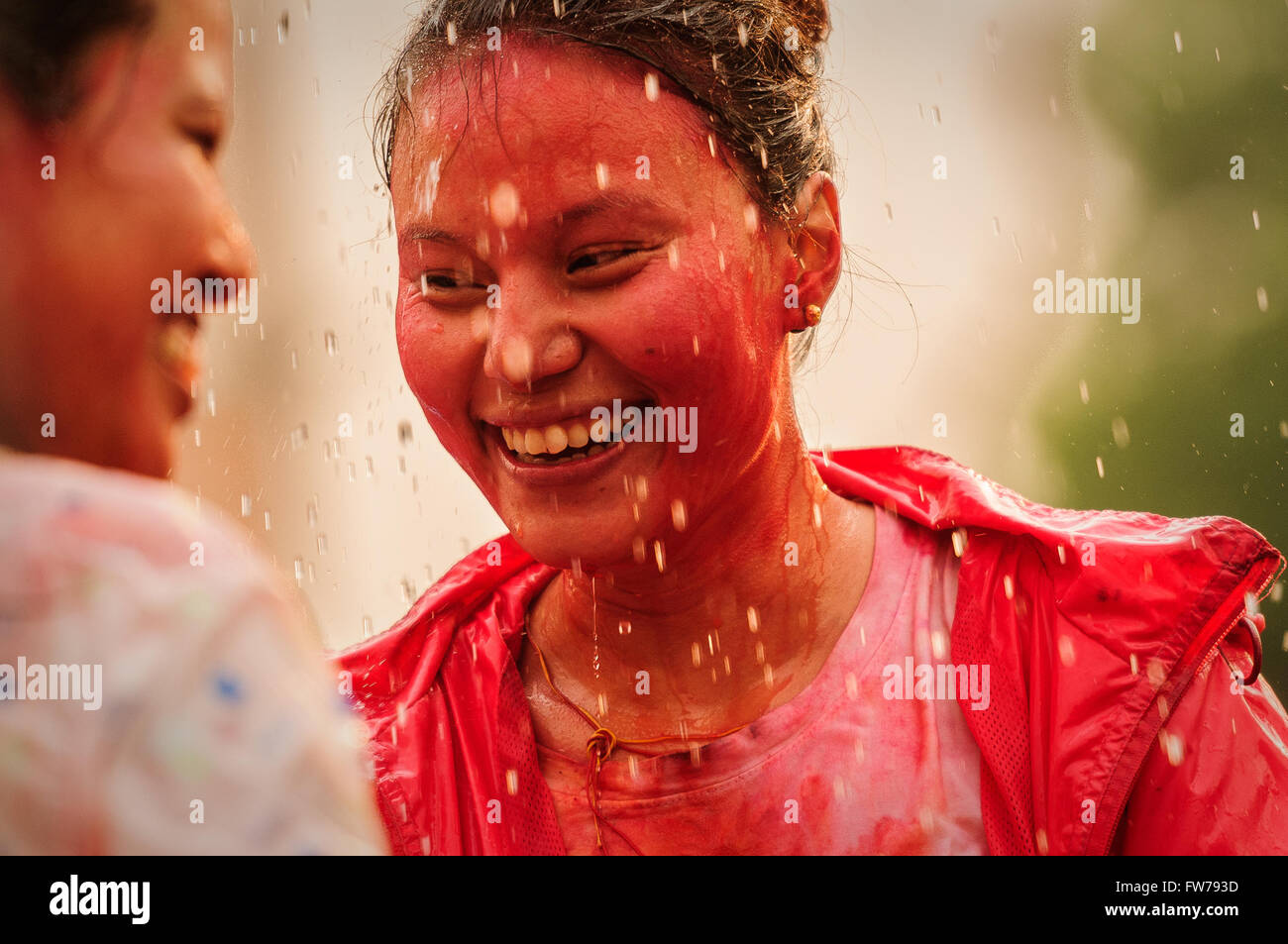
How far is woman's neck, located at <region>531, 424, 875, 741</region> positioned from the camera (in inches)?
55.3

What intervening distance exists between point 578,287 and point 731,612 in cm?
47

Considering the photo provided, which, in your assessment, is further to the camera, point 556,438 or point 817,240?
point 817,240

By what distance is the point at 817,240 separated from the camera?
142 centimetres

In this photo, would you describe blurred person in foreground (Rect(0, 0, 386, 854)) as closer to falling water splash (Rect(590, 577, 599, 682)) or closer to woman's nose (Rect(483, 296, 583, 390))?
woman's nose (Rect(483, 296, 583, 390))

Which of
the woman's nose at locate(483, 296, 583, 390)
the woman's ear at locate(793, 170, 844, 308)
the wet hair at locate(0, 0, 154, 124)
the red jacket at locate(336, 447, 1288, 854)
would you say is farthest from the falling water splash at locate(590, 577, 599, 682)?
the wet hair at locate(0, 0, 154, 124)

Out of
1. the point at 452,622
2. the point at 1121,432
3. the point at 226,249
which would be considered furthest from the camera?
the point at 1121,432

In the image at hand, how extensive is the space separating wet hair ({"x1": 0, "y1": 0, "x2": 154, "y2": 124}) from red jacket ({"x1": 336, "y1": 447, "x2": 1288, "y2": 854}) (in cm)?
82

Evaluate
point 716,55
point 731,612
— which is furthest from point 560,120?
point 731,612

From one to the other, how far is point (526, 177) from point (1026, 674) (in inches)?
31.5

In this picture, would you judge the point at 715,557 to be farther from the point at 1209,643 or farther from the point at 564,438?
the point at 1209,643

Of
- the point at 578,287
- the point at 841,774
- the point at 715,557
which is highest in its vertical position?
the point at 578,287

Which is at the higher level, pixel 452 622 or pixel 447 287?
pixel 447 287

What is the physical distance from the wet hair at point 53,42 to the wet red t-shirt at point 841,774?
36.5 inches

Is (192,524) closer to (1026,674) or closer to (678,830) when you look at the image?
(678,830)
